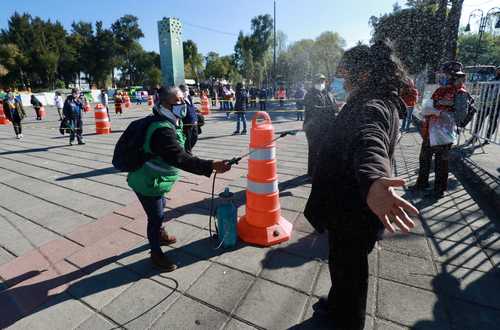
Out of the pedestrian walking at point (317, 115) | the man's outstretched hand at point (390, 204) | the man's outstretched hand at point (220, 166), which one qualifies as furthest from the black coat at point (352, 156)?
the pedestrian walking at point (317, 115)

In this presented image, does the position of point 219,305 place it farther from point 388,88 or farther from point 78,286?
point 388,88

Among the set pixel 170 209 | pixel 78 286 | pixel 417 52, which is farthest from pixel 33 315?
pixel 417 52

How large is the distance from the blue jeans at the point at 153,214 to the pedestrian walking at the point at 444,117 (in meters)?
4.02

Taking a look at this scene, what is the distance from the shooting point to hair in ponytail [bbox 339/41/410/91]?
5.30 feet

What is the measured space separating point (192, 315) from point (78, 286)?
1204 millimetres

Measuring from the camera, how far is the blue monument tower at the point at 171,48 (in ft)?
36.1

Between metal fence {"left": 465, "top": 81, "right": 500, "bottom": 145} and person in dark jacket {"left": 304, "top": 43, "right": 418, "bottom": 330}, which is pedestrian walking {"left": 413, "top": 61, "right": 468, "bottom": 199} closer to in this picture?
metal fence {"left": 465, "top": 81, "right": 500, "bottom": 145}

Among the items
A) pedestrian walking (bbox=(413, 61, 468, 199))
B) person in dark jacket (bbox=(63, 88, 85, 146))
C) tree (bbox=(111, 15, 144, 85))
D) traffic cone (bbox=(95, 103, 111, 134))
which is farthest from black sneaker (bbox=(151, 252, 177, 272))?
tree (bbox=(111, 15, 144, 85))

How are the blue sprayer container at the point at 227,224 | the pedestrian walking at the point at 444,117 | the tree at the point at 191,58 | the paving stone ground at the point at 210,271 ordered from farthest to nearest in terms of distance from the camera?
the tree at the point at 191,58, the pedestrian walking at the point at 444,117, the blue sprayer container at the point at 227,224, the paving stone ground at the point at 210,271

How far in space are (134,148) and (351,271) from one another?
1960mm

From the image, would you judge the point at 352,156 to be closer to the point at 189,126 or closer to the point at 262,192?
the point at 262,192

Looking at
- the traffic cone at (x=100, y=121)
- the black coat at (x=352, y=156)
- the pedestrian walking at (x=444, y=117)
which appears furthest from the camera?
the traffic cone at (x=100, y=121)

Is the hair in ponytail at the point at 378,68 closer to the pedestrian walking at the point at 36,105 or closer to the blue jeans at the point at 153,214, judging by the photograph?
the blue jeans at the point at 153,214

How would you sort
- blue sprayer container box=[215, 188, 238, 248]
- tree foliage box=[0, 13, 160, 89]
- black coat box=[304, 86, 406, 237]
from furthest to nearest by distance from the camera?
tree foliage box=[0, 13, 160, 89] < blue sprayer container box=[215, 188, 238, 248] < black coat box=[304, 86, 406, 237]
